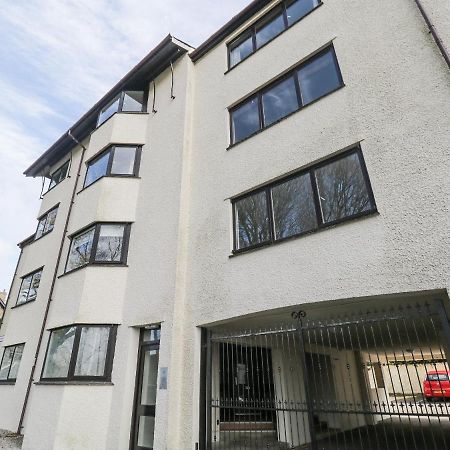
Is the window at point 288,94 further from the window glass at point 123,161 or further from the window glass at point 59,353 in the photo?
the window glass at point 59,353

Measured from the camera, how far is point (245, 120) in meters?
9.34

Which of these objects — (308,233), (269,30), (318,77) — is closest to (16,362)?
(308,233)

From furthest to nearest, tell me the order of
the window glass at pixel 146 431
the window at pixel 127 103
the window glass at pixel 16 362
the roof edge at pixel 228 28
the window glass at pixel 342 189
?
1. the window at pixel 127 103
2. the window glass at pixel 16 362
3. the roof edge at pixel 228 28
4. the window glass at pixel 146 431
5. the window glass at pixel 342 189

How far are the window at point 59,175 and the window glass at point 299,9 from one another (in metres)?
11.1

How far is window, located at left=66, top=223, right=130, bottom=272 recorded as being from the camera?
10094 millimetres

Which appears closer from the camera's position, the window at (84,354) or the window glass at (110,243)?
the window at (84,354)

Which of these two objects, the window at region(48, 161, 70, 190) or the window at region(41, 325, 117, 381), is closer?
the window at region(41, 325, 117, 381)

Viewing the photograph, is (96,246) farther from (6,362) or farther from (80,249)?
(6,362)

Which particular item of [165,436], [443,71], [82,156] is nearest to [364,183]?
[443,71]

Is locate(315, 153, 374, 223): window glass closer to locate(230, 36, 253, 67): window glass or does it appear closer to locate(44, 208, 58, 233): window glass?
locate(230, 36, 253, 67): window glass

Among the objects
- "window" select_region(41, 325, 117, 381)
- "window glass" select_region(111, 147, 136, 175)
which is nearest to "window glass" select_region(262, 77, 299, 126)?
"window glass" select_region(111, 147, 136, 175)

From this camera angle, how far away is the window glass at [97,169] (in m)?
12.0

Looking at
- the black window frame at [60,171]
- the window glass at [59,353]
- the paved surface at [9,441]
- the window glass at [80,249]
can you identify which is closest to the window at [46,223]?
the black window frame at [60,171]

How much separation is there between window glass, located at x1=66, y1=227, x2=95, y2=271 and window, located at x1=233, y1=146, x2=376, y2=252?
16.7ft
